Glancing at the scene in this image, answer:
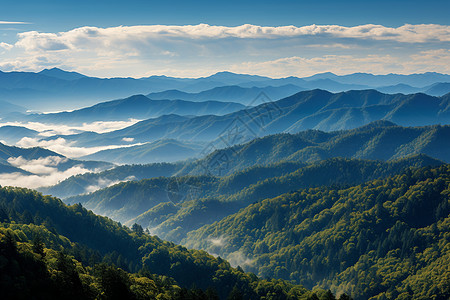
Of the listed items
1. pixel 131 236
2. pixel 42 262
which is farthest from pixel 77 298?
pixel 131 236

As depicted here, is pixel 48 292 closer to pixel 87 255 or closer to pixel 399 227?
pixel 87 255

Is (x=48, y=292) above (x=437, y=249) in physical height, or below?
above

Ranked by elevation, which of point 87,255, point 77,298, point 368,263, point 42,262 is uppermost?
point 42,262

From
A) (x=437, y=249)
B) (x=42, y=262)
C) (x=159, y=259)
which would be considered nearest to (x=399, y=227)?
(x=437, y=249)

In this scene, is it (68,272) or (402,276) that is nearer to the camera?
(68,272)

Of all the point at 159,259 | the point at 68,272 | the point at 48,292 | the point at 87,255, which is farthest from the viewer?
the point at 159,259

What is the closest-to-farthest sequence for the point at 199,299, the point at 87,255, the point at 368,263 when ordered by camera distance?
the point at 199,299 → the point at 87,255 → the point at 368,263
